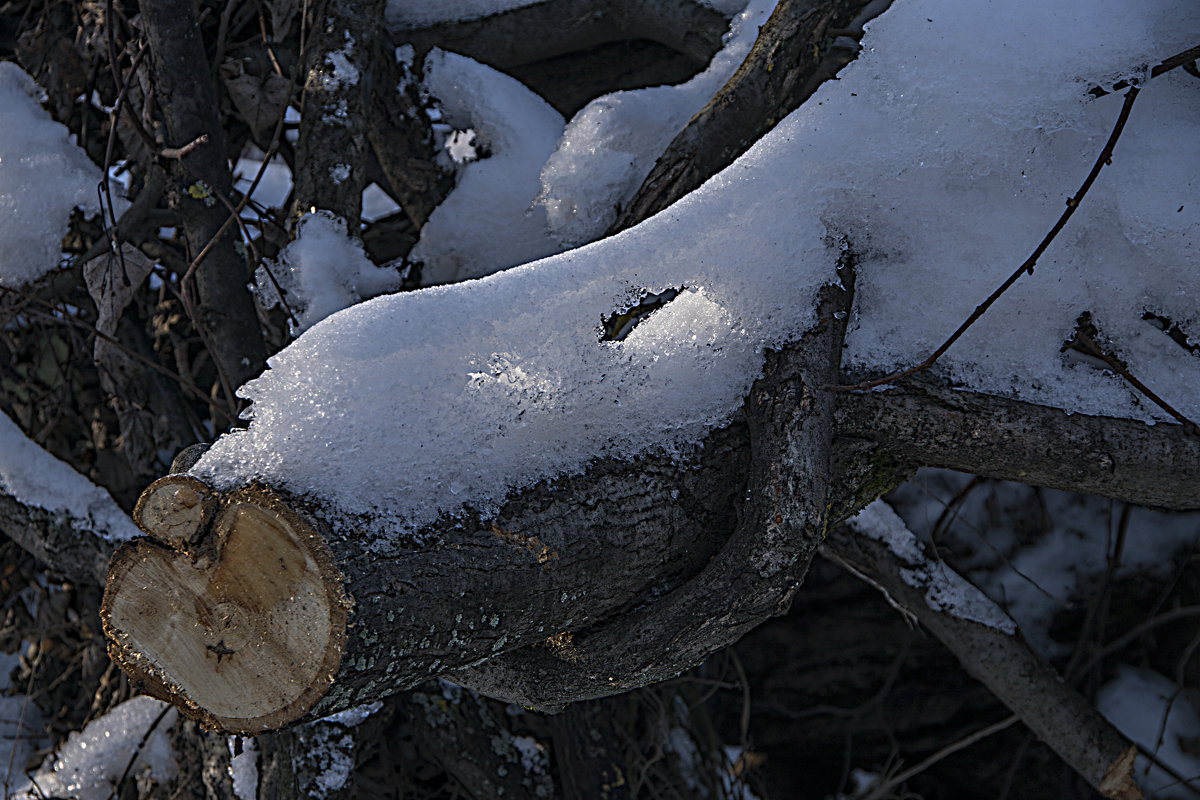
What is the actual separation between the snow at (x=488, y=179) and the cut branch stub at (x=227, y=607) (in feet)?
2.96

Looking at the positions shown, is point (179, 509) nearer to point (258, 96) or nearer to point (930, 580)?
point (258, 96)

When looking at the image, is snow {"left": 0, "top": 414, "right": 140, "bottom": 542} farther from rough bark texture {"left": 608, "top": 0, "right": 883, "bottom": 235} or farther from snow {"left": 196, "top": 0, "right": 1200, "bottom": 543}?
rough bark texture {"left": 608, "top": 0, "right": 883, "bottom": 235}

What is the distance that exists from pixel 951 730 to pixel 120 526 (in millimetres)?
2349

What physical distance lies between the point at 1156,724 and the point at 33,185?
3.06m

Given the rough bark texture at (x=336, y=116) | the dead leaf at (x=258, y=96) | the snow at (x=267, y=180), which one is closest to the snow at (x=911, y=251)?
the rough bark texture at (x=336, y=116)

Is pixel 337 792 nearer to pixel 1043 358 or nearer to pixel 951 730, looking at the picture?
pixel 1043 358

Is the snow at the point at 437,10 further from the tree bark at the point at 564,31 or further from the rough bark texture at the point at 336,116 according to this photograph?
the rough bark texture at the point at 336,116

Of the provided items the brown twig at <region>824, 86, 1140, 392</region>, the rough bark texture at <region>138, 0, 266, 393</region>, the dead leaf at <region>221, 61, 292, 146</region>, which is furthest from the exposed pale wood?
the dead leaf at <region>221, 61, 292, 146</region>

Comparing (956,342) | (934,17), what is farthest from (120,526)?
(934,17)

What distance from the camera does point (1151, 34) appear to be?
1145 mm

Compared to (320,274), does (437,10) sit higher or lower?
higher

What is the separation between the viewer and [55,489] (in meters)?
1.81

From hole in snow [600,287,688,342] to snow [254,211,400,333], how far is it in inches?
20.6

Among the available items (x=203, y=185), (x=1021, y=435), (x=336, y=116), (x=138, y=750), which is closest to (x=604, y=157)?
(x=336, y=116)
